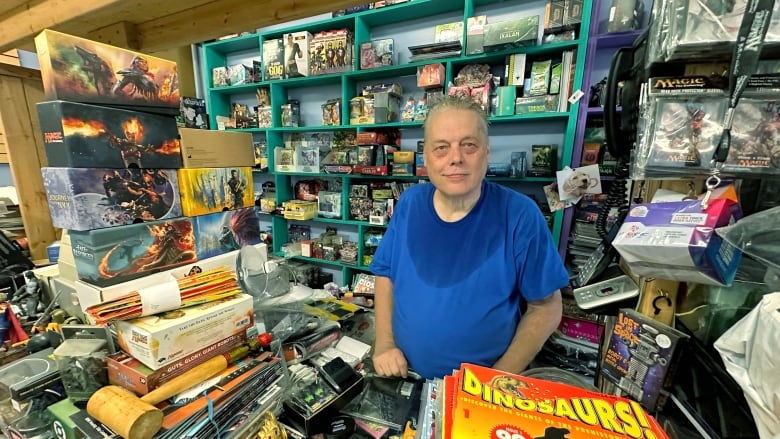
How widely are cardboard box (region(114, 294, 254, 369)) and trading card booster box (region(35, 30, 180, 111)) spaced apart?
73 cm

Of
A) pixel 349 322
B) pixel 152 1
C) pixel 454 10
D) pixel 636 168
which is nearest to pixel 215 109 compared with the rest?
pixel 152 1

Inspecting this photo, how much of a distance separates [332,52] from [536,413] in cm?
256

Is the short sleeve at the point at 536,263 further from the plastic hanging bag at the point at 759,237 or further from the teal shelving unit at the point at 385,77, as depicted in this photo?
the teal shelving unit at the point at 385,77

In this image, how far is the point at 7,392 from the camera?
0.86 m

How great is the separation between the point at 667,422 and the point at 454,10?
252 centimetres

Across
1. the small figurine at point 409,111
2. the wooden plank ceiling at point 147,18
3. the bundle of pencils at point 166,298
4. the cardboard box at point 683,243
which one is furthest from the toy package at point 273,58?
the cardboard box at point 683,243

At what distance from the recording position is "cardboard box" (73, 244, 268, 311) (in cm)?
100

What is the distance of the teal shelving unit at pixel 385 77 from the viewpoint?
1.95 metres

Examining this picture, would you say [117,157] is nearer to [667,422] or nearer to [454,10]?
[667,422]

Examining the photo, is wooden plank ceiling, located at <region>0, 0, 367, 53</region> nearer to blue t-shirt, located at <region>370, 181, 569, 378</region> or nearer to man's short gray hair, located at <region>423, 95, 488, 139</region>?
man's short gray hair, located at <region>423, 95, 488, 139</region>

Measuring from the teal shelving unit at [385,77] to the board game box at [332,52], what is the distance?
0.15 ft

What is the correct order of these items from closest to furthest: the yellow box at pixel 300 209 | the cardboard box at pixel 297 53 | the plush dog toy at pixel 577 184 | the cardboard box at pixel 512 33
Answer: the cardboard box at pixel 512 33, the plush dog toy at pixel 577 184, the cardboard box at pixel 297 53, the yellow box at pixel 300 209

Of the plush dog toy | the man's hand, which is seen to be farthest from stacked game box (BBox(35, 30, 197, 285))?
the plush dog toy

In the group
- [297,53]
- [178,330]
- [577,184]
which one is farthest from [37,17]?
[577,184]
